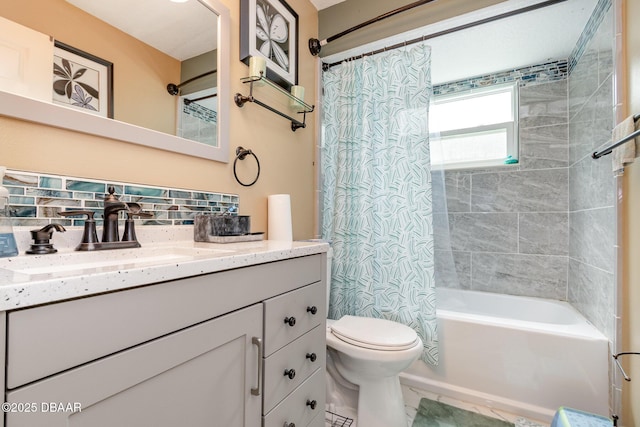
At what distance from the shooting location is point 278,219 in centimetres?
164

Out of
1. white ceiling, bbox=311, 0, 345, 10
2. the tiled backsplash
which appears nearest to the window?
white ceiling, bbox=311, 0, 345, 10

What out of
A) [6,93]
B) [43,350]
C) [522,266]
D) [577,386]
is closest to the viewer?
[43,350]

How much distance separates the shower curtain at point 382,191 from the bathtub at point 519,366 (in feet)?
0.51

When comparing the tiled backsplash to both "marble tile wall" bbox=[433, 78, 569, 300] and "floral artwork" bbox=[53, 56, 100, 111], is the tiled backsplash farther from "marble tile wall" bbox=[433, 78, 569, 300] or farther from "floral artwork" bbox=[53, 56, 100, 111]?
"marble tile wall" bbox=[433, 78, 569, 300]

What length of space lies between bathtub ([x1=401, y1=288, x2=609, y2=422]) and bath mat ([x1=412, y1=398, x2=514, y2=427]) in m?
0.09

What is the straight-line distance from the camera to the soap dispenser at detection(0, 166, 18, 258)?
2.30 feet

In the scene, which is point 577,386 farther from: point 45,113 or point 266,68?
point 45,113

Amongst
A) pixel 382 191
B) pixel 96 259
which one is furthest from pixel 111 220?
pixel 382 191

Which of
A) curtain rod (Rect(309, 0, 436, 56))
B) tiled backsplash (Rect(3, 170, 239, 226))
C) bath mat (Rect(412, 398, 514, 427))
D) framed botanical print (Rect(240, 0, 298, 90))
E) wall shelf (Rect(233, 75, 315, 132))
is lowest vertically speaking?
bath mat (Rect(412, 398, 514, 427))

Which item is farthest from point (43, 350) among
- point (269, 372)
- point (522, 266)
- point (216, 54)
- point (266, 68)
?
point (522, 266)

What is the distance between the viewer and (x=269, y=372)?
0.87 m

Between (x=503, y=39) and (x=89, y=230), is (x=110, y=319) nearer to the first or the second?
(x=89, y=230)

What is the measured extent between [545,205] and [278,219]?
214 cm

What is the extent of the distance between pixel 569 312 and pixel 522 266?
45cm
